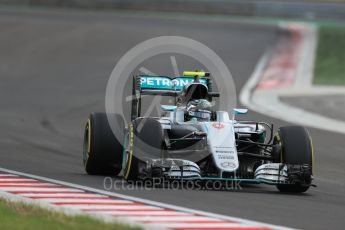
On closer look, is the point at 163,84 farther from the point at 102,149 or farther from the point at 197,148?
the point at 197,148

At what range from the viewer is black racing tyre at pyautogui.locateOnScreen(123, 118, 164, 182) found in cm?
1176

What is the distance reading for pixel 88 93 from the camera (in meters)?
25.7

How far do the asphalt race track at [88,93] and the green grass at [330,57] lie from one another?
2188 mm

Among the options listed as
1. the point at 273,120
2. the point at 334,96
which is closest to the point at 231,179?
the point at 273,120

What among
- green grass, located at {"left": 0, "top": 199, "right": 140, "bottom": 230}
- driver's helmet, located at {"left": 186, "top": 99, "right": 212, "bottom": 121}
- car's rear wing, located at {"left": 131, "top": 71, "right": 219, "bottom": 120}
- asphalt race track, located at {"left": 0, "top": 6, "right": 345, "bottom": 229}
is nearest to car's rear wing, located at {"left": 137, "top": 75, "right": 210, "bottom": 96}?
car's rear wing, located at {"left": 131, "top": 71, "right": 219, "bottom": 120}

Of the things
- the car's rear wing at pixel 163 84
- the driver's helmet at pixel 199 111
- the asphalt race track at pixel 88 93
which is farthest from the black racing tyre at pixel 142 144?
the car's rear wing at pixel 163 84

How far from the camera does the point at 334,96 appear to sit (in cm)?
2630

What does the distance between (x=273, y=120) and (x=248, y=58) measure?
1348 cm

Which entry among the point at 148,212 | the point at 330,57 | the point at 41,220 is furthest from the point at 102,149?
the point at 330,57

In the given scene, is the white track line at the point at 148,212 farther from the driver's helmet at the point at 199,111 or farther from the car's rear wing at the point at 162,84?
the car's rear wing at the point at 162,84

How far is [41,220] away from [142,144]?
324 cm

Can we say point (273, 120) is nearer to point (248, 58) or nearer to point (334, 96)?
point (334, 96)

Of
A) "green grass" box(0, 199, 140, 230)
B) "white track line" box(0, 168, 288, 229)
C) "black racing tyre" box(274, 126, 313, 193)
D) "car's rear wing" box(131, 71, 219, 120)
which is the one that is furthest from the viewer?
"car's rear wing" box(131, 71, 219, 120)

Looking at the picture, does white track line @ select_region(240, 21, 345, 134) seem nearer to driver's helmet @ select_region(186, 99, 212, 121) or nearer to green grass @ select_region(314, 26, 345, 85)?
green grass @ select_region(314, 26, 345, 85)
